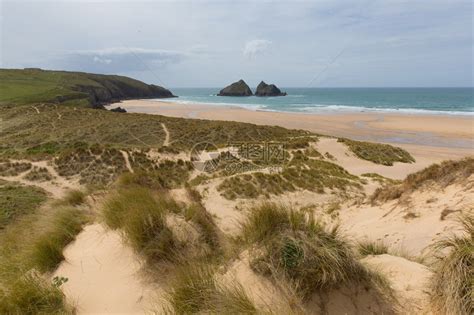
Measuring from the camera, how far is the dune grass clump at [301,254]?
3471 millimetres

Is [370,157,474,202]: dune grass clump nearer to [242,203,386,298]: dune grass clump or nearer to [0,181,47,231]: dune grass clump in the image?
[242,203,386,298]: dune grass clump

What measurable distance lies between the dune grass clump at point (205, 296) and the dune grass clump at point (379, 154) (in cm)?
2399

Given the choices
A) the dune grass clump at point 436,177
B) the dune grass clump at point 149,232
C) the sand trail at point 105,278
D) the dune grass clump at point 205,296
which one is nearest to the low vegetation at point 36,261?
the sand trail at point 105,278

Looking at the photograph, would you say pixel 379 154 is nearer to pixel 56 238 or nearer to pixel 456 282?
pixel 456 282

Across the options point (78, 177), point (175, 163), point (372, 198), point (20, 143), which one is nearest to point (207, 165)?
point (175, 163)

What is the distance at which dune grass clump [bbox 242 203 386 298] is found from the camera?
11.4 ft

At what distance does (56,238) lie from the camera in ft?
17.7

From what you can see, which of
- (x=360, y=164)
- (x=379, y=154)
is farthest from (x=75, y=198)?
(x=379, y=154)

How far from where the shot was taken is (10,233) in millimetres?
6770

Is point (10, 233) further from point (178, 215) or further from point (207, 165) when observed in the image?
point (207, 165)

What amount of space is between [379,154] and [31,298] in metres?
27.5

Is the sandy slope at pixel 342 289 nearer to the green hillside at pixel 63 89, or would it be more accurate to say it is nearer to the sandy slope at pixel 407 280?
the sandy slope at pixel 407 280

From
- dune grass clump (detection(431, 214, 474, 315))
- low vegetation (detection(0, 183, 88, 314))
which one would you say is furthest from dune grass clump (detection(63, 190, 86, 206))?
dune grass clump (detection(431, 214, 474, 315))

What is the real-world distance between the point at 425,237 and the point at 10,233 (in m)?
9.06
